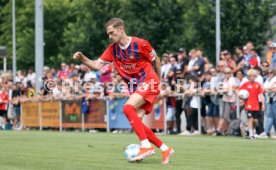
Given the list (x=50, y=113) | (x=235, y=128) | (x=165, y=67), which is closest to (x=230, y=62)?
(x=165, y=67)

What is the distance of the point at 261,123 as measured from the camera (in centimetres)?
2214

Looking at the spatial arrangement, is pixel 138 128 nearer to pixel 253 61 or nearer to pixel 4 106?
pixel 253 61

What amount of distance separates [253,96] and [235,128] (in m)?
1.43

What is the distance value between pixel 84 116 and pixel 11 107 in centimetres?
656

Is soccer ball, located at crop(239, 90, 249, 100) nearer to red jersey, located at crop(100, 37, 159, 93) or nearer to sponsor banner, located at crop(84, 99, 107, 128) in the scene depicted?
sponsor banner, located at crop(84, 99, 107, 128)

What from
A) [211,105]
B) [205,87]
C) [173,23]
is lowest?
[211,105]

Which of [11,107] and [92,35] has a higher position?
[92,35]

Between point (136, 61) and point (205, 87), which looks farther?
point (205, 87)

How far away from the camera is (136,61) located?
511 inches

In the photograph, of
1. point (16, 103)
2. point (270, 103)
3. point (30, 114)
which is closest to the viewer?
point (270, 103)

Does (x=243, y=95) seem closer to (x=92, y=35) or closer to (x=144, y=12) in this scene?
(x=144, y=12)

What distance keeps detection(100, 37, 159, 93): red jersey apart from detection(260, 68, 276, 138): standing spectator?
9.35 meters

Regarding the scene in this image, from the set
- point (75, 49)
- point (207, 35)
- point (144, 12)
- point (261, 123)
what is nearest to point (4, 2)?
point (75, 49)

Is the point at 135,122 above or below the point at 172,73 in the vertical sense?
below
